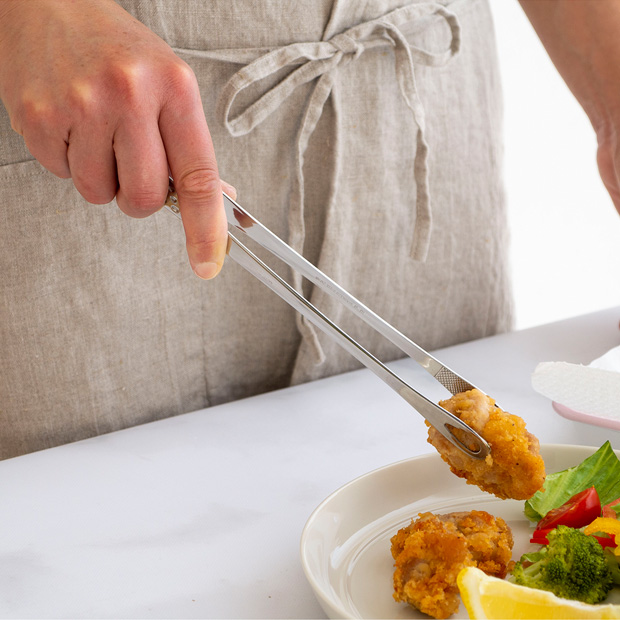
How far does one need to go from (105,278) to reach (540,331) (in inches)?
24.7

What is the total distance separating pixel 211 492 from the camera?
71 cm

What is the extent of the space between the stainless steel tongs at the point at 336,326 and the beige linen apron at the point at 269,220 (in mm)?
266

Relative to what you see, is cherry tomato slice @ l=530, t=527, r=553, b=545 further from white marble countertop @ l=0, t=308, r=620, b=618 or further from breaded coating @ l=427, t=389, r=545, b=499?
white marble countertop @ l=0, t=308, r=620, b=618

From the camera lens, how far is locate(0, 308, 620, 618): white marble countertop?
562 mm

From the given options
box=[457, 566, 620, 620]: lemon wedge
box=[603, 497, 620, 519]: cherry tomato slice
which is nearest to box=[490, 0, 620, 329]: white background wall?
box=[603, 497, 620, 519]: cherry tomato slice

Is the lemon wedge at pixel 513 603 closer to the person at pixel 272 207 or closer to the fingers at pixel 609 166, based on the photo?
the person at pixel 272 207

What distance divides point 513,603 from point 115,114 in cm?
45

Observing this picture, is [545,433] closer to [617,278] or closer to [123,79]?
[123,79]

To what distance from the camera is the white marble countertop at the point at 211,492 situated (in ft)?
1.84

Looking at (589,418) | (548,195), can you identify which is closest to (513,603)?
(589,418)

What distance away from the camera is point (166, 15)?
80 centimetres

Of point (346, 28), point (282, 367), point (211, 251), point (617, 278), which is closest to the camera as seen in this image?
point (211, 251)

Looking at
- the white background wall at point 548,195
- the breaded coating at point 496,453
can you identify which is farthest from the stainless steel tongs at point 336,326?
Answer: the white background wall at point 548,195

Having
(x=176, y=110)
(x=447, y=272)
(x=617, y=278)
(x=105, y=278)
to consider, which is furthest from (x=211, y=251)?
(x=617, y=278)
